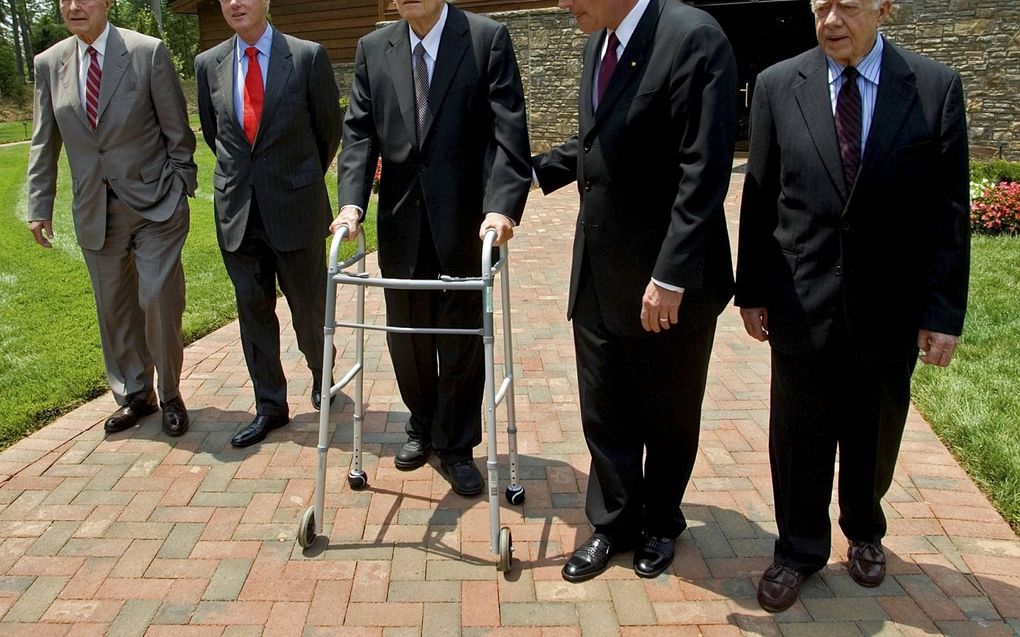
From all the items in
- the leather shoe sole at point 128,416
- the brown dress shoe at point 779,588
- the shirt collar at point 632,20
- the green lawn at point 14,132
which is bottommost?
the green lawn at point 14,132

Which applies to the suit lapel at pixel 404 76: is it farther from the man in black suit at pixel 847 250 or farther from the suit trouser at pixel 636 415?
the man in black suit at pixel 847 250

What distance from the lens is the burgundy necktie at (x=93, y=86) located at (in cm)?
406

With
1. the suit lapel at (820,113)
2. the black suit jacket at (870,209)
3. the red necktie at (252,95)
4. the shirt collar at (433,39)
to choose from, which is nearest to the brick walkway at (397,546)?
the black suit jacket at (870,209)

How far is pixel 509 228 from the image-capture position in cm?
309

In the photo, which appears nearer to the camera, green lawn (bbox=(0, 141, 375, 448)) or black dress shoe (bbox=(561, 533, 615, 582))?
black dress shoe (bbox=(561, 533, 615, 582))

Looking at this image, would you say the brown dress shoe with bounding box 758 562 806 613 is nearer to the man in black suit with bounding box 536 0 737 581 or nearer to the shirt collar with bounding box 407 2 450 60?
the man in black suit with bounding box 536 0 737 581

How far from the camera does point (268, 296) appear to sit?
167 inches

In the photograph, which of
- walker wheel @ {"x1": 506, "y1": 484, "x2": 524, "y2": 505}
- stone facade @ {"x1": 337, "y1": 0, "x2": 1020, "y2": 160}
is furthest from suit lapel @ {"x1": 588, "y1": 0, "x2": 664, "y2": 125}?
stone facade @ {"x1": 337, "y1": 0, "x2": 1020, "y2": 160}

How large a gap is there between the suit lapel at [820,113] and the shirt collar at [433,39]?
145cm

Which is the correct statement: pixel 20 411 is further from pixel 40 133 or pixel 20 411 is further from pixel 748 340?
pixel 748 340

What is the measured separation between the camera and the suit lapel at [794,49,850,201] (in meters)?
2.57

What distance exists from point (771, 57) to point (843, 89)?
64.9ft

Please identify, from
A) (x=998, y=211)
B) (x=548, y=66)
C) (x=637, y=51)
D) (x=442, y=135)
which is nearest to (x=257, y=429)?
(x=442, y=135)

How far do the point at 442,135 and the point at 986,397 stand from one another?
11.4 feet
